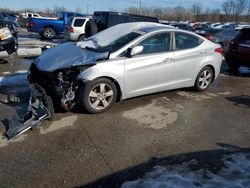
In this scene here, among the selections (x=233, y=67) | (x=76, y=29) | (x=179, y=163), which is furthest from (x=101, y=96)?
(x=76, y=29)

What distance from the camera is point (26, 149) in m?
4.29

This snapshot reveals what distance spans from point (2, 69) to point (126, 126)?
5.84 metres

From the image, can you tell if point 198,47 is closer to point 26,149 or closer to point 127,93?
point 127,93

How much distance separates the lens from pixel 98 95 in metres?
5.66

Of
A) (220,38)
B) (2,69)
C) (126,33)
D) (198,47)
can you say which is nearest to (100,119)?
(126,33)

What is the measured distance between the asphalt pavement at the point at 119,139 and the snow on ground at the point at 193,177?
162 millimetres

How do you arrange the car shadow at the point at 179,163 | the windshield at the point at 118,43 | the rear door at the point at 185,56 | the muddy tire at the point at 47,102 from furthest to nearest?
the rear door at the point at 185,56 → the windshield at the point at 118,43 → the muddy tire at the point at 47,102 → the car shadow at the point at 179,163

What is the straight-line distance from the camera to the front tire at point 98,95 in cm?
550

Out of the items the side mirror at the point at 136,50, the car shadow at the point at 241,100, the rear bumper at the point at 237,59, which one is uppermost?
the side mirror at the point at 136,50

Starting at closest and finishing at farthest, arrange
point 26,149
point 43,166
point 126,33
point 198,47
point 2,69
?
point 43,166 < point 26,149 < point 126,33 < point 198,47 < point 2,69

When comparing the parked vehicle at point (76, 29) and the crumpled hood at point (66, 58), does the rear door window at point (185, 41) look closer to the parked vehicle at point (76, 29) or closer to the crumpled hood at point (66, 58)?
the crumpled hood at point (66, 58)

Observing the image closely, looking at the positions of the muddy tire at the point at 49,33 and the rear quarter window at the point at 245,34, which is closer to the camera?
the rear quarter window at the point at 245,34

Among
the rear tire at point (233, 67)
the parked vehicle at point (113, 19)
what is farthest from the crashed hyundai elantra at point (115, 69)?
the parked vehicle at point (113, 19)

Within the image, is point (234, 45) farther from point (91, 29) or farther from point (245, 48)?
point (91, 29)
